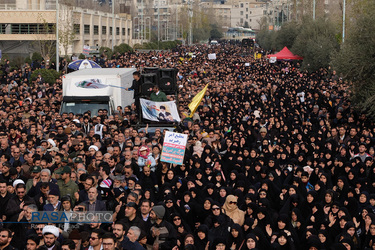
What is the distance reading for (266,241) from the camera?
352 inches

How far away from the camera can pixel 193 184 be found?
11.2m

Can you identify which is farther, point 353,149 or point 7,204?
point 353,149

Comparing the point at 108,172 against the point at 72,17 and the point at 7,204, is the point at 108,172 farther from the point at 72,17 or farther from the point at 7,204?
the point at 72,17

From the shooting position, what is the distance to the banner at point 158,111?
1864 cm

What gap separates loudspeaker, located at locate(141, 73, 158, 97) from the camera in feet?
64.3

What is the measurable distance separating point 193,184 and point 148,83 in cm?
874

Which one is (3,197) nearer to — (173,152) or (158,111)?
(173,152)

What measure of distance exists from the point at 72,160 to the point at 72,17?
Answer: 45.5 meters

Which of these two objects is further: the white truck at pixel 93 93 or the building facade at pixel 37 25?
the building facade at pixel 37 25

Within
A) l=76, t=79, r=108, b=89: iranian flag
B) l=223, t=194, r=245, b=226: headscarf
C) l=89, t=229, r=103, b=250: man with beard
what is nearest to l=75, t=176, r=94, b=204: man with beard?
l=223, t=194, r=245, b=226: headscarf

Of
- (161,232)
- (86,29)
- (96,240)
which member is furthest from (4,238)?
(86,29)

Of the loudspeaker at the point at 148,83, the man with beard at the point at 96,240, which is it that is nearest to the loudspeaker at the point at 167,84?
the loudspeaker at the point at 148,83

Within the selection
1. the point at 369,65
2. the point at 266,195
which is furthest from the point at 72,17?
the point at 266,195

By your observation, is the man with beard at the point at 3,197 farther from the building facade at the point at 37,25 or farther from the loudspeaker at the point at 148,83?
the building facade at the point at 37,25
